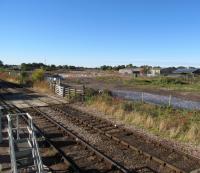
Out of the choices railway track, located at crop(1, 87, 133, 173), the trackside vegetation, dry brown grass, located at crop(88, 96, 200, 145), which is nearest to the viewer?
railway track, located at crop(1, 87, 133, 173)

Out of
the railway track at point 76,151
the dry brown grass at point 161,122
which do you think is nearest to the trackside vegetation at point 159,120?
the dry brown grass at point 161,122

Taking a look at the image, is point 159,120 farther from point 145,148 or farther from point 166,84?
point 166,84

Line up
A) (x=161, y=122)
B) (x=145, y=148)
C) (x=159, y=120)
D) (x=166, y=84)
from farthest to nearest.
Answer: (x=166, y=84) < (x=159, y=120) < (x=161, y=122) < (x=145, y=148)

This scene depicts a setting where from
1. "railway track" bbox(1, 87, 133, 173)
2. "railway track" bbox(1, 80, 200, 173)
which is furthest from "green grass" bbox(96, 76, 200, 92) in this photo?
"railway track" bbox(1, 87, 133, 173)

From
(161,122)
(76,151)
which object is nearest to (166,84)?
(161,122)

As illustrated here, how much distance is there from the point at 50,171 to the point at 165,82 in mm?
59085

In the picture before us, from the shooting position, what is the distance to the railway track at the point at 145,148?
9641 millimetres

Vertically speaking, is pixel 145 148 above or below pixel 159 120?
below

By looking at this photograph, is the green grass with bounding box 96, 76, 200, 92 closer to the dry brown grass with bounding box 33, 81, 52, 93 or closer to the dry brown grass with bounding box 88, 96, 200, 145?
the dry brown grass with bounding box 33, 81, 52, 93

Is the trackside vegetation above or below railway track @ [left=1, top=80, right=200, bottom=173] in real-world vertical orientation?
above

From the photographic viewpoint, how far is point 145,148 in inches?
466

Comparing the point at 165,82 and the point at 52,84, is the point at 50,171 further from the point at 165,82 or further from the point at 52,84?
the point at 165,82

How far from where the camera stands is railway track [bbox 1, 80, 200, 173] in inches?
380

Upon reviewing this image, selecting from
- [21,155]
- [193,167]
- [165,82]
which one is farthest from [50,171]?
[165,82]
